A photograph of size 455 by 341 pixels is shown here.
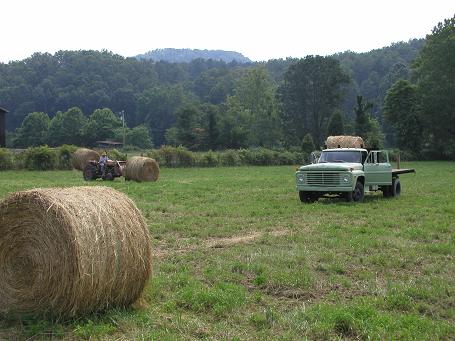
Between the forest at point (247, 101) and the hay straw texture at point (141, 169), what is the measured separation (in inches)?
1389

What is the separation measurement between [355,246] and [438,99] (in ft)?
178

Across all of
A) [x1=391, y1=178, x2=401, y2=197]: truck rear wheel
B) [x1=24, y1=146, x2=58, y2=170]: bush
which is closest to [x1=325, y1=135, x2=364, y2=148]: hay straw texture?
[x1=391, y1=178, x2=401, y2=197]: truck rear wheel

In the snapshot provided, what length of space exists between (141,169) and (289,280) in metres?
20.0

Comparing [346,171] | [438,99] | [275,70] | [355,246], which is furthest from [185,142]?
[275,70]

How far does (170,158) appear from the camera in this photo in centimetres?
4434

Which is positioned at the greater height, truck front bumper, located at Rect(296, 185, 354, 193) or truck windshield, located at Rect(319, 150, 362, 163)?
truck windshield, located at Rect(319, 150, 362, 163)

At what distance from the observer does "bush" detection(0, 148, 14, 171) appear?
3844 cm

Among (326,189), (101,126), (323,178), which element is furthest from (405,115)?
(101,126)

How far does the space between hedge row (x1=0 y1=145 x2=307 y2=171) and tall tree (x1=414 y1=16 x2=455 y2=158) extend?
1653 centimetres

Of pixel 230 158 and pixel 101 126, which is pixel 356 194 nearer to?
pixel 230 158

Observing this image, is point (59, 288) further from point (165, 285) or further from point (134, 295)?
point (165, 285)

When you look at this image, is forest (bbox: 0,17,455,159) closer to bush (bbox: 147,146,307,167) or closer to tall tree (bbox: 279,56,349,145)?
tall tree (bbox: 279,56,349,145)

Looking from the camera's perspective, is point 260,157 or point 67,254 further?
point 260,157

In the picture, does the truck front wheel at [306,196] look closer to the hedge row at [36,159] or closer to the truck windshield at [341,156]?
the truck windshield at [341,156]
